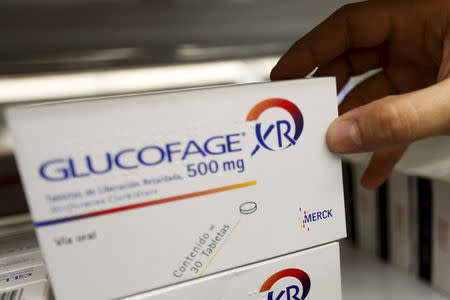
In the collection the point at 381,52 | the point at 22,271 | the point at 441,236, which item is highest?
the point at 381,52

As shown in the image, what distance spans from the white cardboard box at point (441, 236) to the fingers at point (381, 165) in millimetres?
96

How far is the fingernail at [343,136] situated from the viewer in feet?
1.25

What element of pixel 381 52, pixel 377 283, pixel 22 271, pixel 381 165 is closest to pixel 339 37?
pixel 381 52

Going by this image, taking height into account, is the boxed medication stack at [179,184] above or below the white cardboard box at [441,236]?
above

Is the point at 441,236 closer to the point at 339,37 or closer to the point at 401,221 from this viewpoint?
the point at 401,221

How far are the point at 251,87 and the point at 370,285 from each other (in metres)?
0.51

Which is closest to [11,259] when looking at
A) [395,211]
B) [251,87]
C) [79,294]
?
[79,294]

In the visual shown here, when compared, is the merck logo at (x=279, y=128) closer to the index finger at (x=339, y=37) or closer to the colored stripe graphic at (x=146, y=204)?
the colored stripe graphic at (x=146, y=204)

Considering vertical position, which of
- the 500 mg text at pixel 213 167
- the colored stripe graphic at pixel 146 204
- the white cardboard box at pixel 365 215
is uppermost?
the 500 mg text at pixel 213 167

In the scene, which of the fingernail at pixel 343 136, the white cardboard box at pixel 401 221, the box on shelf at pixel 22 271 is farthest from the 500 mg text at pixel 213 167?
the white cardboard box at pixel 401 221

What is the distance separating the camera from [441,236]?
1.91ft

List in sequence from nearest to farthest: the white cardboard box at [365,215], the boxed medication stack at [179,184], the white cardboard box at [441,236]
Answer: the boxed medication stack at [179,184]
the white cardboard box at [441,236]
the white cardboard box at [365,215]

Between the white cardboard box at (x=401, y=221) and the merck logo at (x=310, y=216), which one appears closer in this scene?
the merck logo at (x=310, y=216)

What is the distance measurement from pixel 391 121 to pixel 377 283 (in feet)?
1.35
